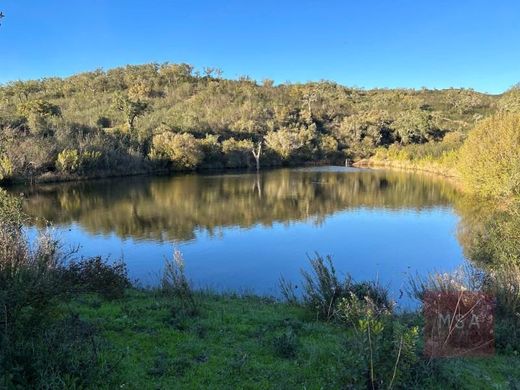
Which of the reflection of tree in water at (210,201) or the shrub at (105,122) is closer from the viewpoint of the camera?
the reflection of tree in water at (210,201)

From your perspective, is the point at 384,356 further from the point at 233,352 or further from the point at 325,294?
the point at 325,294

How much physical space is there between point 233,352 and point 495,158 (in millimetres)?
26685

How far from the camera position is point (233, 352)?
242 inches

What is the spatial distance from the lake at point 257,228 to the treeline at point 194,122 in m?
9.85

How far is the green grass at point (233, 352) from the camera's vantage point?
5.14m

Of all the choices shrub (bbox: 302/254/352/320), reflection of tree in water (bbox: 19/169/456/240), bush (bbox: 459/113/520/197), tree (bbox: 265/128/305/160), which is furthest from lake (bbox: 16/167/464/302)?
tree (bbox: 265/128/305/160)

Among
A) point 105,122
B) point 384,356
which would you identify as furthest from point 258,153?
point 384,356

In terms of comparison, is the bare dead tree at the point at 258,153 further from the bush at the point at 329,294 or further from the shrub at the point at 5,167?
the bush at the point at 329,294

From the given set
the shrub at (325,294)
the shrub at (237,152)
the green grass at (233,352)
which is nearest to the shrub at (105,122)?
the shrub at (237,152)

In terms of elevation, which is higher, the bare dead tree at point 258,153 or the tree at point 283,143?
the tree at point 283,143

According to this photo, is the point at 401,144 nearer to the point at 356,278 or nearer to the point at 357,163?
the point at 357,163

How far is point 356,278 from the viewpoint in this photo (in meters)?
13.8

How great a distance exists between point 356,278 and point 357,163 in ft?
207

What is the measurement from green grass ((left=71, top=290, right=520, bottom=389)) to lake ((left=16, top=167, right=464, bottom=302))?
459 cm
